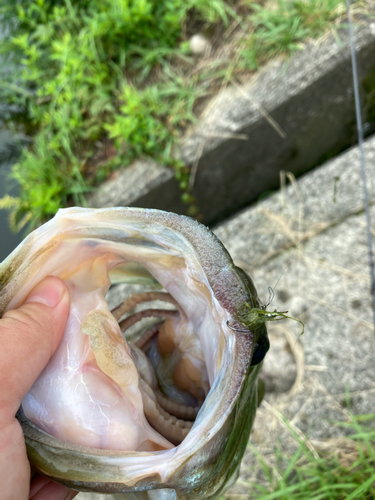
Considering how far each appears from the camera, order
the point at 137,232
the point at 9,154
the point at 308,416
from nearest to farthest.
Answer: the point at 137,232, the point at 308,416, the point at 9,154

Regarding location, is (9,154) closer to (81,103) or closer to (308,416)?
(81,103)

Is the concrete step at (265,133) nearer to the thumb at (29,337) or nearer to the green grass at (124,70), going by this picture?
the green grass at (124,70)

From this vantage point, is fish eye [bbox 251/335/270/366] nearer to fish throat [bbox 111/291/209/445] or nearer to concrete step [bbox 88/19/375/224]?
fish throat [bbox 111/291/209/445]

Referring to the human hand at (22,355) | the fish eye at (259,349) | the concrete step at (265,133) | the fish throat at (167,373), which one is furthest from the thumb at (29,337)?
the concrete step at (265,133)

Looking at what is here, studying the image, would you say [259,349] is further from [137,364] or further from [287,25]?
[287,25]

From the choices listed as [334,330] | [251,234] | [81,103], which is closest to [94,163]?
[81,103]

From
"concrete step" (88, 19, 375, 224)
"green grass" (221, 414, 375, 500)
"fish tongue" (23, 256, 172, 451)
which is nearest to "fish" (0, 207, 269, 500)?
"fish tongue" (23, 256, 172, 451)
